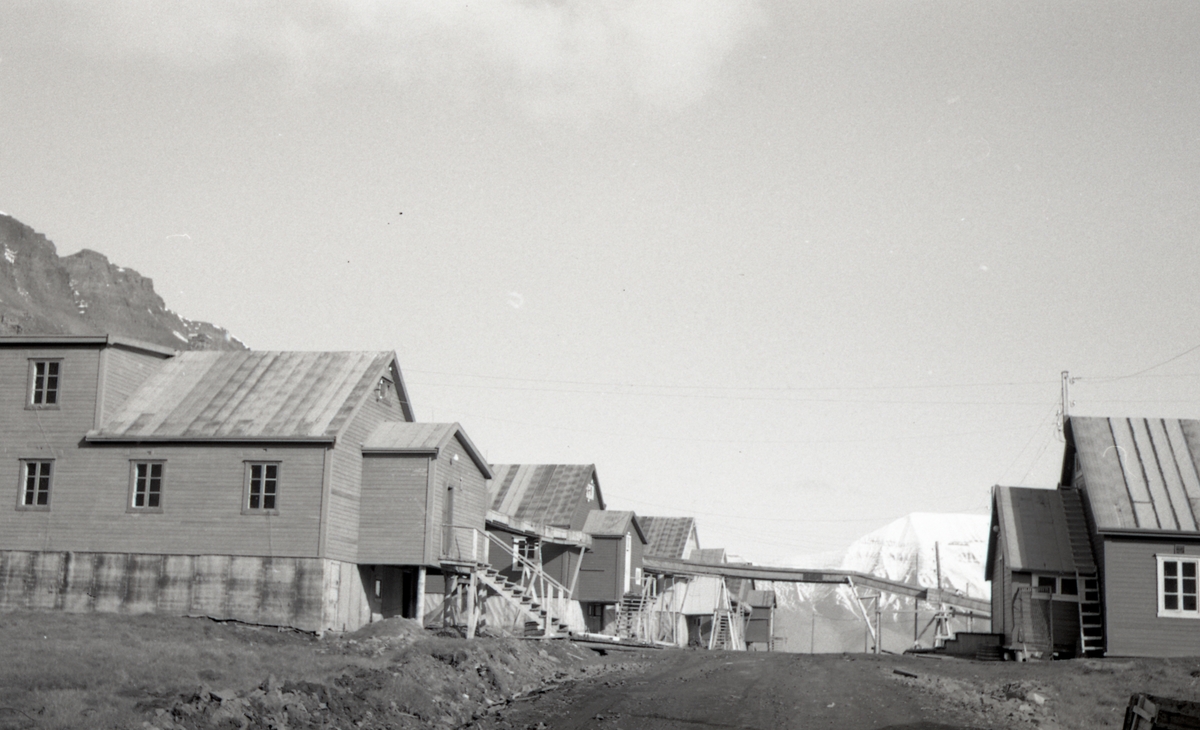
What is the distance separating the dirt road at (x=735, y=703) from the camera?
795 inches

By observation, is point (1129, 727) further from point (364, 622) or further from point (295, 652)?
point (364, 622)

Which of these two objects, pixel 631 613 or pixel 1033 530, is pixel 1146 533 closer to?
pixel 1033 530

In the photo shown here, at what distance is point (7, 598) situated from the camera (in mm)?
37438

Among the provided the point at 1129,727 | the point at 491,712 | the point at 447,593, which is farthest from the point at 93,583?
the point at 1129,727

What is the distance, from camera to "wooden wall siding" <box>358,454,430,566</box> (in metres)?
38.8

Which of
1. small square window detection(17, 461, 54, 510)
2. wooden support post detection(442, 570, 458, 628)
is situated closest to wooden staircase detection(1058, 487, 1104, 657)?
wooden support post detection(442, 570, 458, 628)

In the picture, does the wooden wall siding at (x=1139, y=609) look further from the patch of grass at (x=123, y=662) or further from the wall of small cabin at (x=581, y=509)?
the wall of small cabin at (x=581, y=509)

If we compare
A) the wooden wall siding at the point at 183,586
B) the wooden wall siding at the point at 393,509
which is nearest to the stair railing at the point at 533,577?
the wooden wall siding at the point at 393,509

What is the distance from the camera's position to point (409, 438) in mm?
39812

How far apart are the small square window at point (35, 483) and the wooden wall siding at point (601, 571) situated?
28.5 meters

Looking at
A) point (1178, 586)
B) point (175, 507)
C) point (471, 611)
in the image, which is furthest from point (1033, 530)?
point (175, 507)

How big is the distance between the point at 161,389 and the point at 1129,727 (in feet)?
104

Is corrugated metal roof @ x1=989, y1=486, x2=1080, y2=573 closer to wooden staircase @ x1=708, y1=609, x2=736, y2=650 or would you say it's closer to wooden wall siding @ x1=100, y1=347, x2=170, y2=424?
wooden wall siding @ x1=100, y1=347, x2=170, y2=424

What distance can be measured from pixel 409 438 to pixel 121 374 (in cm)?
919
